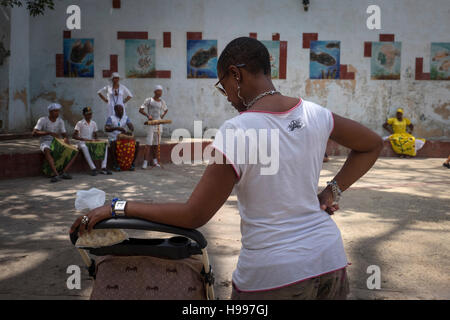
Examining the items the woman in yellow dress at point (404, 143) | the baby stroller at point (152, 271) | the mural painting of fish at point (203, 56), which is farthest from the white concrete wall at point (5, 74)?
the baby stroller at point (152, 271)

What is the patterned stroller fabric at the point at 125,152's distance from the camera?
915cm

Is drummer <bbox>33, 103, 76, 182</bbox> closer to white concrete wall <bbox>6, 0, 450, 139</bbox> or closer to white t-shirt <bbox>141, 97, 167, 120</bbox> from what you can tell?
white t-shirt <bbox>141, 97, 167, 120</bbox>

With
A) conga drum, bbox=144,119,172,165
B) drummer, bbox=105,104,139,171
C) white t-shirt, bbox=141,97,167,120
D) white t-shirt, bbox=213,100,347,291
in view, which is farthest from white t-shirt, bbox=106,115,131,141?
white t-shirt, bbox=213,100,347,291

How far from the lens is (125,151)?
9.16 m

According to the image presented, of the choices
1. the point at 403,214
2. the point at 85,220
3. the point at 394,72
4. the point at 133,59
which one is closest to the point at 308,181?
the point at 85,220

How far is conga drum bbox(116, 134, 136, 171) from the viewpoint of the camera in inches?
360

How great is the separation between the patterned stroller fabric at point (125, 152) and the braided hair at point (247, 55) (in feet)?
25.9

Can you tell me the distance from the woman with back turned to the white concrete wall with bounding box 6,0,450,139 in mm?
12504

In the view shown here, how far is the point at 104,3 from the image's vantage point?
44.2ft

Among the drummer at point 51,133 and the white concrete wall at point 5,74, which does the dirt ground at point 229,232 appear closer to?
the drummer at point 51,133

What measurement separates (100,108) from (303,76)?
254 inches

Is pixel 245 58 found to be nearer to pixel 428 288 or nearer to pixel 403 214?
pixel 428 288

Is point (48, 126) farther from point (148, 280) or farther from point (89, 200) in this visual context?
point (148, 280)

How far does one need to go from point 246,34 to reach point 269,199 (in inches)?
510
